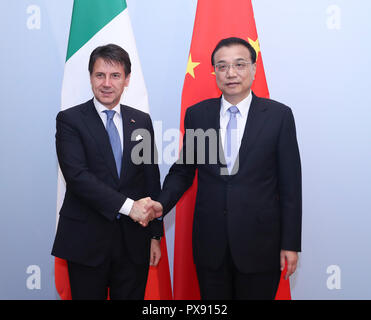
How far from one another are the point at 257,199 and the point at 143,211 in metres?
0.56

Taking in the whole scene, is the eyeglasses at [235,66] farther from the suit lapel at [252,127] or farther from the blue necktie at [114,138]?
the blue necktie at [114,138]

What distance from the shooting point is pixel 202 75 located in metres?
2.37

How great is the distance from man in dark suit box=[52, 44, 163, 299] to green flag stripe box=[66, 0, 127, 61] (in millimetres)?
556

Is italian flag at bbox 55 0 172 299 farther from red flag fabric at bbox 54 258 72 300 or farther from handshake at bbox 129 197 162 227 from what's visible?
handshake at bbox 129 197 162 227

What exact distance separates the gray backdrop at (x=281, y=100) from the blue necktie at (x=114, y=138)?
993mm

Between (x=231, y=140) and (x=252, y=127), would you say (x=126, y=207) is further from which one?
(x=252, y=127)

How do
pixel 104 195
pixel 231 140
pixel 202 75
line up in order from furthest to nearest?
1. pixel 202 75
2. pixel 231 140
3. pixel 104 195

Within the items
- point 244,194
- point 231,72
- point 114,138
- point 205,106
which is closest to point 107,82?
point 114,138

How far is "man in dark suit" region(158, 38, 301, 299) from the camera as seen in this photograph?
168 centimetres

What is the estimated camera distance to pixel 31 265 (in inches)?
111

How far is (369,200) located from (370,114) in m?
0.67

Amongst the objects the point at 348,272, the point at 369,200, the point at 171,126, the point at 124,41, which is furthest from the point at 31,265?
the point at 369,200

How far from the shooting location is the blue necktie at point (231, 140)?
174cm
